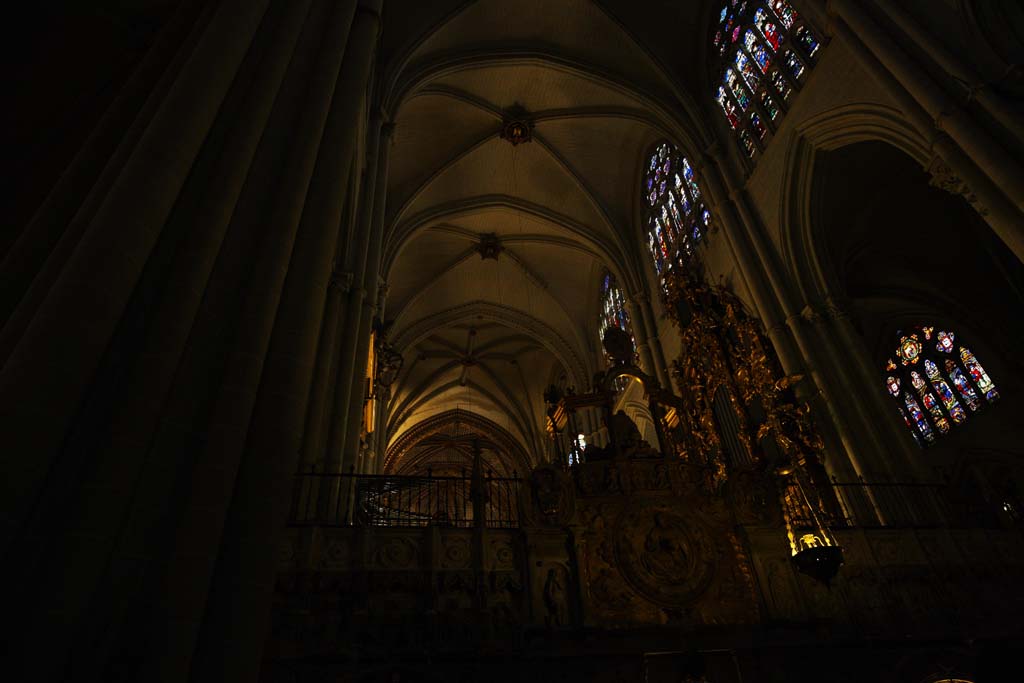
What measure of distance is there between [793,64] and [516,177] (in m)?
8.87

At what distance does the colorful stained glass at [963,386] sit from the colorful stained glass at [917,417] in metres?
1.03

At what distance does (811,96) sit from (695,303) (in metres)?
→ 4.11

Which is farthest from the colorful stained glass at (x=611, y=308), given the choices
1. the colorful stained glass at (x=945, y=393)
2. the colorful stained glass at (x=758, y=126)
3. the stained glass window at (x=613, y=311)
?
the colorful stained glass at (x=945, y=393)

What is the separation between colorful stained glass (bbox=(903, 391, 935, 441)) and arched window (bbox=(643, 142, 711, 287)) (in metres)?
6.90

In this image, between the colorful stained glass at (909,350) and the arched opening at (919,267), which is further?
the colorful stained glass at (909,350)

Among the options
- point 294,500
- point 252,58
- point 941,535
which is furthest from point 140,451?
point 941,535

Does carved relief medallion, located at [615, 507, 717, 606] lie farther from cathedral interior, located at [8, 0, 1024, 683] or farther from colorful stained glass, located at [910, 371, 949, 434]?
colorful stained glass, located at [910, 371, 949, 434]

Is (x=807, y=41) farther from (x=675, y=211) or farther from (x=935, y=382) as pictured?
(x=935, y=382)

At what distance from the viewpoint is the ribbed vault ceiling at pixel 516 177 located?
536 inches

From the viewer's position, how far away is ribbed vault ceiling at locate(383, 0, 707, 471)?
13.6m

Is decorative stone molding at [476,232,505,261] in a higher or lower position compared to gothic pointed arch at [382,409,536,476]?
higher

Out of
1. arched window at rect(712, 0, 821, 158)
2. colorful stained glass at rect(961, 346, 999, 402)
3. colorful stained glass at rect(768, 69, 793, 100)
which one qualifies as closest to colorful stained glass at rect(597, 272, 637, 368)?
arched window at rect(712, 0, 821, 158)

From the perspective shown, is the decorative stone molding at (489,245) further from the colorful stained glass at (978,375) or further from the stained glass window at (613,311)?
the colorful stained glass at (978,375)

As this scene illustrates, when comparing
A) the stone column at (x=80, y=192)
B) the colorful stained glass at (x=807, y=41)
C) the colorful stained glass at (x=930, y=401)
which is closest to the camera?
the stone column at (x=80, y=192)
